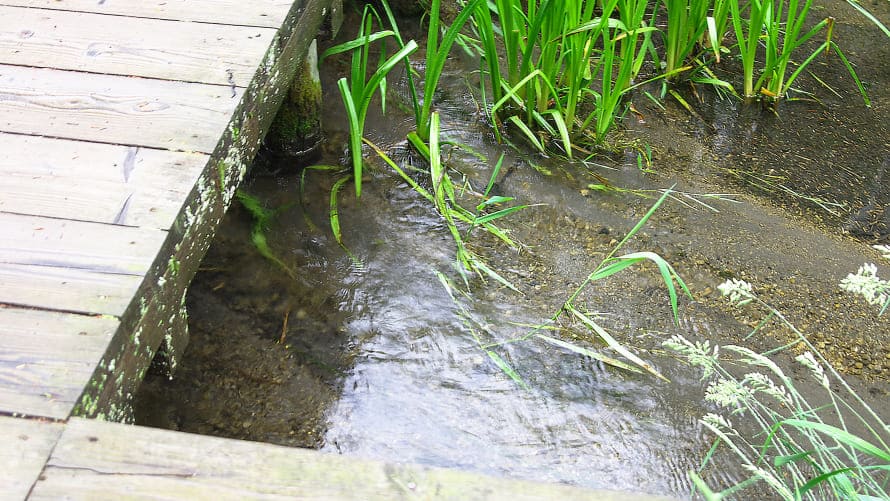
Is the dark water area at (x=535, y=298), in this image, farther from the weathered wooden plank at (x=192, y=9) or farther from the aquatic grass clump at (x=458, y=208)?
the weathered wooden plank at (x=192, y=9)

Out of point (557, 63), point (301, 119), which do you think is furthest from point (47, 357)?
point (557, 63)

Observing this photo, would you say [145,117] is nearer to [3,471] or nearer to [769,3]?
[3,471]

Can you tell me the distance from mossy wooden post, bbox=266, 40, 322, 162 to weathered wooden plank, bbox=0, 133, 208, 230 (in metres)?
1.10

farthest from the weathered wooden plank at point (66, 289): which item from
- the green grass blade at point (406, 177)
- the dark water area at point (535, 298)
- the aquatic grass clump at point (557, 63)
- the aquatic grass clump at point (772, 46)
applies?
the aquatic grass clump at point (772, 46)

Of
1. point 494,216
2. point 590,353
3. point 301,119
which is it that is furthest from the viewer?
point 301,119

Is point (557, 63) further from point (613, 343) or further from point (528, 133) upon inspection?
point (613, 343)

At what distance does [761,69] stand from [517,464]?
2373mm

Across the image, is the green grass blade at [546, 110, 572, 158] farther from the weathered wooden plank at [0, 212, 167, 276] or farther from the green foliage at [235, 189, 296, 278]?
the weathered wooden plank at [0, 212, 167, 276]

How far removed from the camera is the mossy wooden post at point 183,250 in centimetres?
137

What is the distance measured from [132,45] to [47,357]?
1.06m

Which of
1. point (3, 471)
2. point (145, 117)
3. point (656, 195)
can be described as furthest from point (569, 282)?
point (3, 471)

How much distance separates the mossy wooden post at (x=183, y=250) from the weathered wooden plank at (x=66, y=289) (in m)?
0.03

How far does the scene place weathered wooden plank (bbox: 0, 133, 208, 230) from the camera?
5.16 ft

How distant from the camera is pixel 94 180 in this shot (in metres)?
1.66
